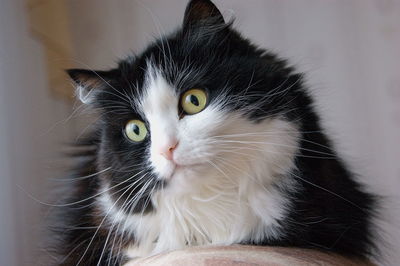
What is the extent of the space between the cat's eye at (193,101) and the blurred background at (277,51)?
2.90 feet

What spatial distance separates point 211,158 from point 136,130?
208 mm

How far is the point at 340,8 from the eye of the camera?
2186 mm

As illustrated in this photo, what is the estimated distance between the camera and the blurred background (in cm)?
177

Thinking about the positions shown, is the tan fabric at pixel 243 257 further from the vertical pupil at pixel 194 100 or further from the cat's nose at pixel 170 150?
the vertical pupil at pixel 194 100

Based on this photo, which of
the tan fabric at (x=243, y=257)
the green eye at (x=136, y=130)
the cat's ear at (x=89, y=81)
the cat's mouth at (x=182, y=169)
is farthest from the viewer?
the cat's ear at (x=89, y=81)

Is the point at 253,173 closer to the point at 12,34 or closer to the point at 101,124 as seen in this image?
the point at 101,124

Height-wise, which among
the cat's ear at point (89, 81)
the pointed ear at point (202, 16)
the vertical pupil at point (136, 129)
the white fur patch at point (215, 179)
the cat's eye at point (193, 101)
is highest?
the pointed ear at point (202, 16)

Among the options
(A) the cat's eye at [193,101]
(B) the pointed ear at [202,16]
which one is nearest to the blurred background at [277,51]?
(B) the pointed ear at [202,16]

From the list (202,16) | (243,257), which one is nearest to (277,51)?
(202,16)

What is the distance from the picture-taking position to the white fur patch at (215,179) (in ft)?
3.01

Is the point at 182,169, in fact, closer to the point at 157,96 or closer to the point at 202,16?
the point at 157,96

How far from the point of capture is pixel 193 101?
977mm

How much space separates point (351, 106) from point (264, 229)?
143cm

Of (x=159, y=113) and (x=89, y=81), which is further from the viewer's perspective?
(x=89, y=81)
